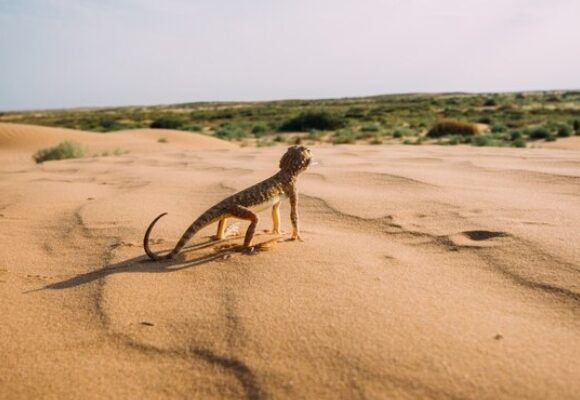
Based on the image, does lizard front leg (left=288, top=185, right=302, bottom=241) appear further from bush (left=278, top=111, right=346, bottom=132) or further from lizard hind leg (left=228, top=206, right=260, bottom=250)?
bush (left=278, top=111, right=346, bottom=132)

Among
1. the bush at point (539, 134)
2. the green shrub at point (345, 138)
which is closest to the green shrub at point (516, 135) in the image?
the bush at point (539, 134)

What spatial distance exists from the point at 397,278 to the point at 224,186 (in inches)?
99.7

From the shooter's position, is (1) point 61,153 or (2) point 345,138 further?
(2) point 345,138

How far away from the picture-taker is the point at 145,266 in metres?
2.29

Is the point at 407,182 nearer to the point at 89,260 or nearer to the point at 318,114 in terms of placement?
the point at 89,260

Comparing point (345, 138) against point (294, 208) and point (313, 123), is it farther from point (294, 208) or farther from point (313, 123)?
point (294, 208)

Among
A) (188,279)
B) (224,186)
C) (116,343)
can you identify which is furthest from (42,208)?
(116,343)

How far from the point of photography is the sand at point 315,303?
1396 mm

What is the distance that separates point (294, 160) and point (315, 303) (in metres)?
1.01

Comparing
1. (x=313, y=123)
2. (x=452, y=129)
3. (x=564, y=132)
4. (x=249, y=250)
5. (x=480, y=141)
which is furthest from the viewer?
(x=313, y=123)

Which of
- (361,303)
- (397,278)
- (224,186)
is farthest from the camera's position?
(224,186)

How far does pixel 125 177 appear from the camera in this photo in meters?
5.29

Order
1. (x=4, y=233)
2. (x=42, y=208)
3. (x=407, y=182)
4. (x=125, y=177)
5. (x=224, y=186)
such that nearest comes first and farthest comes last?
(x=4, y=233)
(x=42, y=208)
(x=407, y=182)
(x=224, y=186)
(x=125, y=177)

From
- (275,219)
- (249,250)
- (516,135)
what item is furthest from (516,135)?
(249,250)
